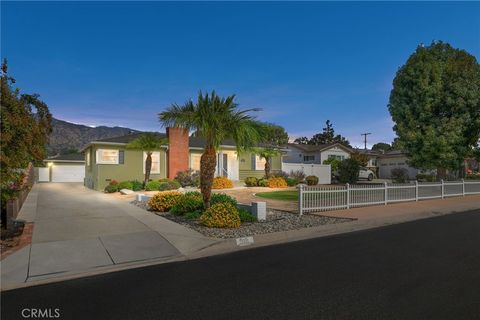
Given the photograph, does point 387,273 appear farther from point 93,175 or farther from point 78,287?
point 93,175

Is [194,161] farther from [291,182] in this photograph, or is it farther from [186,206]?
[186,206]

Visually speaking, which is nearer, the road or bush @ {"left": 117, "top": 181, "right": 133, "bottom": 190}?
the road

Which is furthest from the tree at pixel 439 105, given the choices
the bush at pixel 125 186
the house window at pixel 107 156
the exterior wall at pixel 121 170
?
the house window at pixel 107 156

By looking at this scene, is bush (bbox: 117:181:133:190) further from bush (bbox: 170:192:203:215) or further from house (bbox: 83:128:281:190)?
bush (bbox: 170:192:203:215)

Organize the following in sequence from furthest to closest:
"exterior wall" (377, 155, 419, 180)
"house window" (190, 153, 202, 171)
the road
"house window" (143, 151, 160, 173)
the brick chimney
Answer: "exterior wall" (377, 155, 419, 180), "house window" (190, 153, 202, 171), "house window" (143, 151, 160, 173), the brick chimney, the road

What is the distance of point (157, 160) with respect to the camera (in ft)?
87.5

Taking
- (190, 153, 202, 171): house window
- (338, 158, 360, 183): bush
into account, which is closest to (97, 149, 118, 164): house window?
(190, 153, 202, 171): house window

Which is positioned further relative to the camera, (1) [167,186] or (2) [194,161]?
(2) [194,161]

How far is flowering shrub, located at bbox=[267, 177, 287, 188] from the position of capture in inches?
1024

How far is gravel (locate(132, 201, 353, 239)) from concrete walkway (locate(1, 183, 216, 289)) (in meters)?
0.52

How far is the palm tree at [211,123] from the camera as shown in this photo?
11383 mm

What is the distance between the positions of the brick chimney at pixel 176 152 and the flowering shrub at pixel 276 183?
624cm

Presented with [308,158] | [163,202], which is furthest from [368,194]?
[308,158]

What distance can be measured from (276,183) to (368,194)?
11.0 meters
